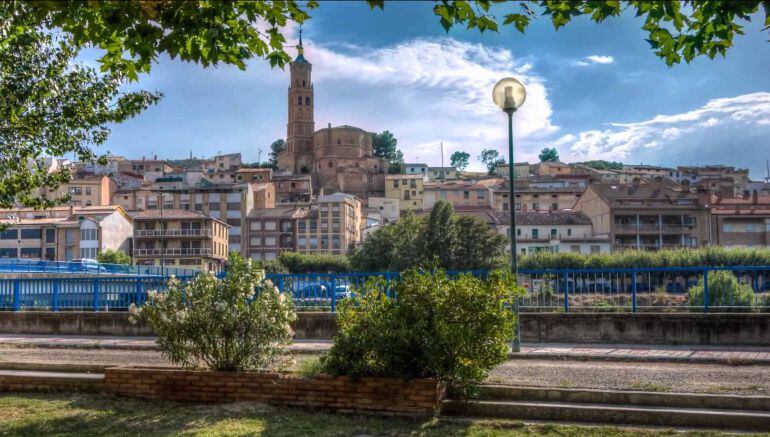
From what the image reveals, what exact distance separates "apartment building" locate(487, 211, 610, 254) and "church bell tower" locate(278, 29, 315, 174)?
87.4 metres

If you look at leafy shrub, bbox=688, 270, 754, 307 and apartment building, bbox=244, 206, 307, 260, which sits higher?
apartment building, bbox=244, 206, 307, 260

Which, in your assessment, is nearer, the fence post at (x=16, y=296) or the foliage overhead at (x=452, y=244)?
the fence post at (x=16, y=296)

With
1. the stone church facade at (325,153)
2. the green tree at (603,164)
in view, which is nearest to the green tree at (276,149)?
the stone church facade at (325,153)

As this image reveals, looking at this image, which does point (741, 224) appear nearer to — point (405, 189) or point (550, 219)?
point (550, 219)

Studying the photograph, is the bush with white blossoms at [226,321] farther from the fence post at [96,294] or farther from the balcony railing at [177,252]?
the balcony railing at [177,252]

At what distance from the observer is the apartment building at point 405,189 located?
444 ft

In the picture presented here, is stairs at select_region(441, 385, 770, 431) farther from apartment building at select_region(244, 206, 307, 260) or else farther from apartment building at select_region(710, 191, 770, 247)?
apartment building at select_region(244, 206, 307, 260)

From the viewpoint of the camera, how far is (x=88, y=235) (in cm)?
8975

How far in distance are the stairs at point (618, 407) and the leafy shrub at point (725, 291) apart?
8911mm

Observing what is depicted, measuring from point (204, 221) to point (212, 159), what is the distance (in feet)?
275

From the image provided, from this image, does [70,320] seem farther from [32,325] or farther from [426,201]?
[426,201]

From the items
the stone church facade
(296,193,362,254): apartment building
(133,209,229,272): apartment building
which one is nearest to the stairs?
(133,209,229,272): apartment building

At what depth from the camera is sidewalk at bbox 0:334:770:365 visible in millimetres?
12023

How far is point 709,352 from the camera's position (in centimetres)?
1290
